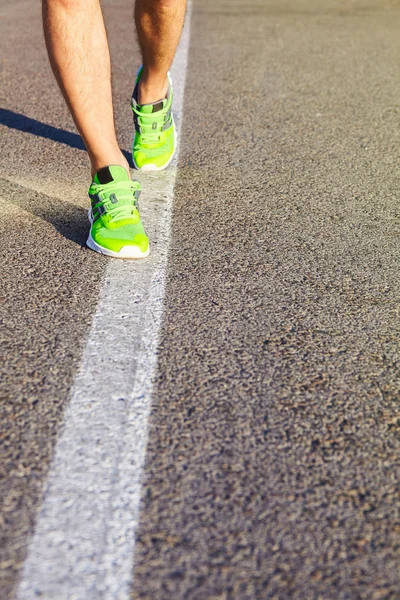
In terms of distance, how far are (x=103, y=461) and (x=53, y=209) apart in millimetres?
1593

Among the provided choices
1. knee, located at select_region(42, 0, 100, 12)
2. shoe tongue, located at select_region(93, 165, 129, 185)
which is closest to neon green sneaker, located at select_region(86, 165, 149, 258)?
shoe tongue, located at select_region(93, 165, 129, 185)

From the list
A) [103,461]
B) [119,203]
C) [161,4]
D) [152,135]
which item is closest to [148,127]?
[152,135]

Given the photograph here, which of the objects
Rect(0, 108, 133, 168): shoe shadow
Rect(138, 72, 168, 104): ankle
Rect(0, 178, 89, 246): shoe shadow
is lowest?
Rect(0, 108, 133, 168): shoe shadow

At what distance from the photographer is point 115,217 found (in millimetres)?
2869

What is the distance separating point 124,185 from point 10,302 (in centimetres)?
68

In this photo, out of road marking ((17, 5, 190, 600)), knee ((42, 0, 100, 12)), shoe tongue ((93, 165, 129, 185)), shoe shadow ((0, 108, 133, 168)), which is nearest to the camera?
road marking ((17, 5, 190, 600))

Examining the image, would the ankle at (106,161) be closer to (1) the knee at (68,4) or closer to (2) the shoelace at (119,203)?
(2) the shoelace at (119,203)

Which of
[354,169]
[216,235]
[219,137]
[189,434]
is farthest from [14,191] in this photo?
[189,434]

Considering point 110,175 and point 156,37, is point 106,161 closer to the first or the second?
point 110,175

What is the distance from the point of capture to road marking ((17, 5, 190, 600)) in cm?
155

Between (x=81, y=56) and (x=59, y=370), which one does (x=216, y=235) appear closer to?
(x=81, y=56)

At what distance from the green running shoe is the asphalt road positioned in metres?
0.13

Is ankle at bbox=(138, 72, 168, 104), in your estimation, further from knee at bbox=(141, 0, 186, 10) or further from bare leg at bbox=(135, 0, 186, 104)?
knee at bbox=(141, 0, 186, 10)

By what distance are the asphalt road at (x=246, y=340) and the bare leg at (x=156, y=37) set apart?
41 cm
